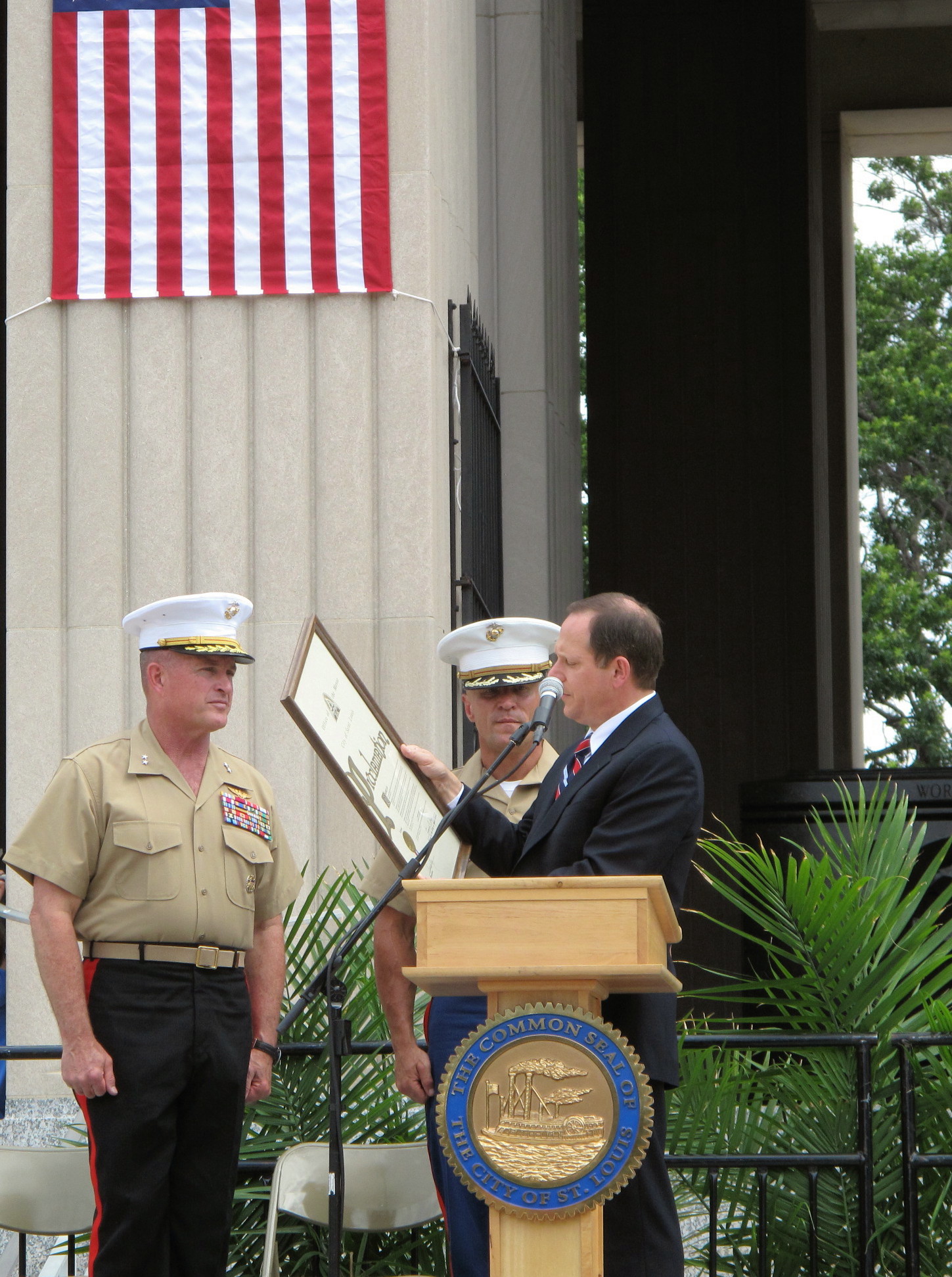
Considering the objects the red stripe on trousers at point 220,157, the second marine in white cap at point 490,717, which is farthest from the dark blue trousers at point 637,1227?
the red stripe on trousers at point 220,157

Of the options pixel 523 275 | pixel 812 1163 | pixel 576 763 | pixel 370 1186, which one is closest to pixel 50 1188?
pixel 370 1186

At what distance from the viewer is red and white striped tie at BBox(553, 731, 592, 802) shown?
4137 millimetres

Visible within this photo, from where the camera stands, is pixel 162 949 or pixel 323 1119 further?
pixel 323 1119

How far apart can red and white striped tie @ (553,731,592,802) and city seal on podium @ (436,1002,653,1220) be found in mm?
719

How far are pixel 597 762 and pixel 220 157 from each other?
13.8ft

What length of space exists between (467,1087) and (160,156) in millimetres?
4911

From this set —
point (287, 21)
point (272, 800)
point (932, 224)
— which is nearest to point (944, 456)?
point (932, 224)

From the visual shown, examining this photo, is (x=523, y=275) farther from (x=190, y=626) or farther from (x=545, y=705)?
(x=545, y=705)

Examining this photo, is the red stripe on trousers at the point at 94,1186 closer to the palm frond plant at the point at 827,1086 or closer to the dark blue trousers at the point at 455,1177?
the dark blue trousers at the point at 455,1177

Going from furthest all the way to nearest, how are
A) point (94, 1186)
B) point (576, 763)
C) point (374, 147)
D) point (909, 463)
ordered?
point (909, 463) < point (374, 147) < point (94, 1186) < point (576, 763)

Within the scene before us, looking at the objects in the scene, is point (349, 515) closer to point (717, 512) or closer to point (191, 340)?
point (191, 340)

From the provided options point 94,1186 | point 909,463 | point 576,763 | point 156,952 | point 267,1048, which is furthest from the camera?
point 909,463

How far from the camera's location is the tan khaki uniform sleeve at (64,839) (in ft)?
14.9

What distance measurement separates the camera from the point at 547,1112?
11.6 ft
